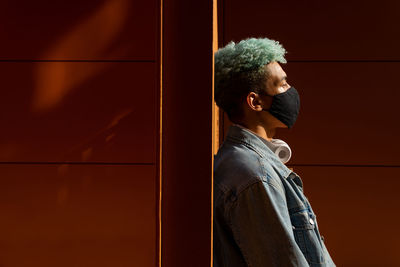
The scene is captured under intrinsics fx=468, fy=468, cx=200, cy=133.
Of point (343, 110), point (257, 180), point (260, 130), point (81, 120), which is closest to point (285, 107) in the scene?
point (260, 130)

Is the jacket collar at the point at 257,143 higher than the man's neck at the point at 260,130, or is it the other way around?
the man's neck at the point at 260,130

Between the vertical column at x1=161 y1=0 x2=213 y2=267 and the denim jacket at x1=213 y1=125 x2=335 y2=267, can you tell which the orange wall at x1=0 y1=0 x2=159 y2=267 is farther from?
the vertical column at x1=161 y1=0 x2=213 y2=267

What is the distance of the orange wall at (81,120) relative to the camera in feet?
9.78

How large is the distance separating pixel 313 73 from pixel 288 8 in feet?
1.48

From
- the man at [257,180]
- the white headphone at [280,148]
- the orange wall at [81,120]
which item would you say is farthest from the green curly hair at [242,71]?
the orange wall at [81,120]

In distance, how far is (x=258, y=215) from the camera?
40.5 inches

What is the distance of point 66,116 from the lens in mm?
3006

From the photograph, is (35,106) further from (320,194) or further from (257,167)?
(257,167)

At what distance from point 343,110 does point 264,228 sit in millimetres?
2174

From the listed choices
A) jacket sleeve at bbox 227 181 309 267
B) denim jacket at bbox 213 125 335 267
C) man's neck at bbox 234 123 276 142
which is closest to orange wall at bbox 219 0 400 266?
man's neck at bbox 234 123 276 142

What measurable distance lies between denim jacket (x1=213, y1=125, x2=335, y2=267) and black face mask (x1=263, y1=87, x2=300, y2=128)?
0.15 metres

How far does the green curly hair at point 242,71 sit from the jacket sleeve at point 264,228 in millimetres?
316

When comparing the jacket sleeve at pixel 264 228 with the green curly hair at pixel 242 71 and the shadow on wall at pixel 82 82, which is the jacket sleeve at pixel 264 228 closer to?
the green curly hair at pixel 242 71

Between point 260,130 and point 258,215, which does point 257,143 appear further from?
point 258,215
